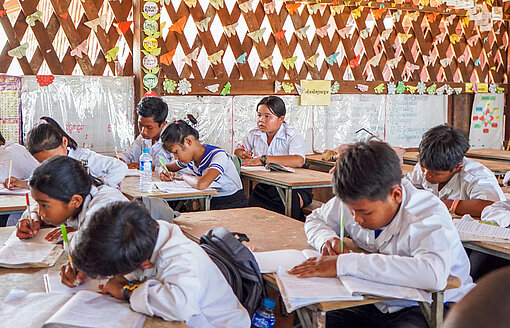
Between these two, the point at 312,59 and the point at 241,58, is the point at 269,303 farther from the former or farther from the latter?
the point at 312,59

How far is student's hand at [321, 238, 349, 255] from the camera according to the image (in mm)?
1755

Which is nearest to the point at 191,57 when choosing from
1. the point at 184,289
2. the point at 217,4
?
the point at 217,4

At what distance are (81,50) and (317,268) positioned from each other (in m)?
3.30

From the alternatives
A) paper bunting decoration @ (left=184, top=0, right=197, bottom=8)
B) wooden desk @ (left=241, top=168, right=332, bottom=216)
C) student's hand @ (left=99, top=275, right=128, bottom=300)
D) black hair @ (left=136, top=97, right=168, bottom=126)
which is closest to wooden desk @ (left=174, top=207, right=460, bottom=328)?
student's hand @ (left=99, top=275, right=128, bottom=300)

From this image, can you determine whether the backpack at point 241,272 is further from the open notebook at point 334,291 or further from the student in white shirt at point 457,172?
the student in white shirt at point 457,172

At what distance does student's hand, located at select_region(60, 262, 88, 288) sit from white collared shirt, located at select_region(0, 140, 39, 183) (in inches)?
73.4

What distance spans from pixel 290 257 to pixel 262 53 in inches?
133

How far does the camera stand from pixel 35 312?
1.30m

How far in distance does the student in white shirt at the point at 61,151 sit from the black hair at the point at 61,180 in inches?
28.6

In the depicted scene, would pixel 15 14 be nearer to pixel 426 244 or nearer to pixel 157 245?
pixel 157 245

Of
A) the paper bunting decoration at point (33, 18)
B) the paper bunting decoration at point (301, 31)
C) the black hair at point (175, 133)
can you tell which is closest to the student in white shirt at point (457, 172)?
the black hair at point (175, 133)

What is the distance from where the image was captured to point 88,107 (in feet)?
14.3

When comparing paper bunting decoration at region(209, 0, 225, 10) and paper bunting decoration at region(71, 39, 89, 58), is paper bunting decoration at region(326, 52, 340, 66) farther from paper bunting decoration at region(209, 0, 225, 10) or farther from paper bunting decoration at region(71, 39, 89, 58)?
paper bunting decoration at region(71, 39, 89, 58)

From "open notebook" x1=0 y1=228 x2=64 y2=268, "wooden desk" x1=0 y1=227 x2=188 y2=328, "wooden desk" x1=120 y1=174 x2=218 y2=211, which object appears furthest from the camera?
"wooden desk" x1=120 y1=174 x2=218 y2=211
